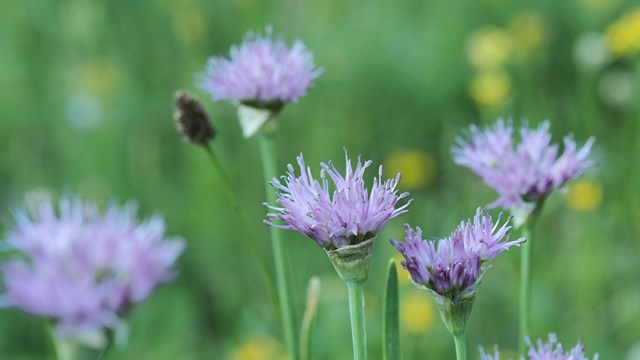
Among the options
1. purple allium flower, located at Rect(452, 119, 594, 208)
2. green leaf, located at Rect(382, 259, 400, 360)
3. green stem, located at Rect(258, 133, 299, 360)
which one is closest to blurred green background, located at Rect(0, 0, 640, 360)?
green stem, located at Rect(258, 133, 299, 360)

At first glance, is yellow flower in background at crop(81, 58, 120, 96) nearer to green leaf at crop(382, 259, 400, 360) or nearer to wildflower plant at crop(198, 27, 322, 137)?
wildflower plant at crop(198, 27, 322, 137)

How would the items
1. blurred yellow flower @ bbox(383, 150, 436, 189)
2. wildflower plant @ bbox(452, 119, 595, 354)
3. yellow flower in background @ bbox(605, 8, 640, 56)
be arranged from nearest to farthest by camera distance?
wildflower plant @ bbox(452, 119, 595, 354)
yellow flower in background @ bbox(605, 8, 640, 56)
blurred yellow flower @ bbox(383, 150, 436, 189)

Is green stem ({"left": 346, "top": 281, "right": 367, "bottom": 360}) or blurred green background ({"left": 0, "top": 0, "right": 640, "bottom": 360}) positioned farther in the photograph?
blurred green background ({"left": 0, "top": 0, "right": 640, "bottom": 360})

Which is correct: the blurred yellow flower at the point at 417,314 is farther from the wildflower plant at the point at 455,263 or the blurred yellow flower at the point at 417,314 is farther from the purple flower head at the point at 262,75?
the wildflower plant at the point at 455,263

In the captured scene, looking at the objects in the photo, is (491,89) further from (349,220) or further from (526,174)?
(349,220)

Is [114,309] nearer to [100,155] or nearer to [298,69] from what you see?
[298,69]

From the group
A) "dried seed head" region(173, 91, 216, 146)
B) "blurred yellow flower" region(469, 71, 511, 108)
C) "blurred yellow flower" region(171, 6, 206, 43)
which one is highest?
"blurred yellow flower" region(171, 6, 206, 43)

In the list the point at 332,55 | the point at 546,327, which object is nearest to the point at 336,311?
the point at 546,327
